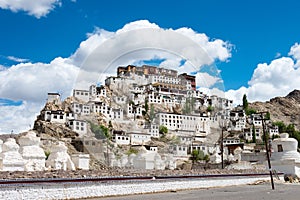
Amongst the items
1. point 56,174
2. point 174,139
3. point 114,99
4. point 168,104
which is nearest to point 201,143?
point 174,139

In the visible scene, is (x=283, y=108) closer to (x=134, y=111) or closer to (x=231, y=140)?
(x=231, y=140)

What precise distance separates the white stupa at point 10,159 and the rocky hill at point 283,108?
316ft

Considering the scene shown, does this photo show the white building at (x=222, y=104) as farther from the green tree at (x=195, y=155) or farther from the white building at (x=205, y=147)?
the green tree at (x=195, y=155)

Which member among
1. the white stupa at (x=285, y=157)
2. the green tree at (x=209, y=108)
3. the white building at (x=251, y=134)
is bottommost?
the white stupa at (x=285, y=157)

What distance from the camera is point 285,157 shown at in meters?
27.8

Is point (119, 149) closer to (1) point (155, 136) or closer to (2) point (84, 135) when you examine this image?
(2) point (84, 135)

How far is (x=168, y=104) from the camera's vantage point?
91.2 metres

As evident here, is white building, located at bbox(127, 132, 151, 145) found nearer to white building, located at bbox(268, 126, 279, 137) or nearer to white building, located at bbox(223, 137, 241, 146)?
white building, located at bbox(223, 137, 241, 146)

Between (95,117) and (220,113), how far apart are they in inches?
1482

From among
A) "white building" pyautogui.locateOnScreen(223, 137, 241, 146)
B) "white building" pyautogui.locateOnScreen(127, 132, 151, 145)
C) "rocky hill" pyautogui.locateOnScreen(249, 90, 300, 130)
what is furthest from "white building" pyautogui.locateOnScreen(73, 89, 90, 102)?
"rocky hill" pyautogui.locateOnScreen(249, 90, 300, 130)

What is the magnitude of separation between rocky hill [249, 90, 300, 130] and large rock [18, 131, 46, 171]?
9427 cm

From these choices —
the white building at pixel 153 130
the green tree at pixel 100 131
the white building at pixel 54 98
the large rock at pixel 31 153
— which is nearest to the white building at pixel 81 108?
the green tree at pixel 100 131

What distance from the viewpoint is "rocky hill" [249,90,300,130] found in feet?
377

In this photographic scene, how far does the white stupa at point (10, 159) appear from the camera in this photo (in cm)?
2167
